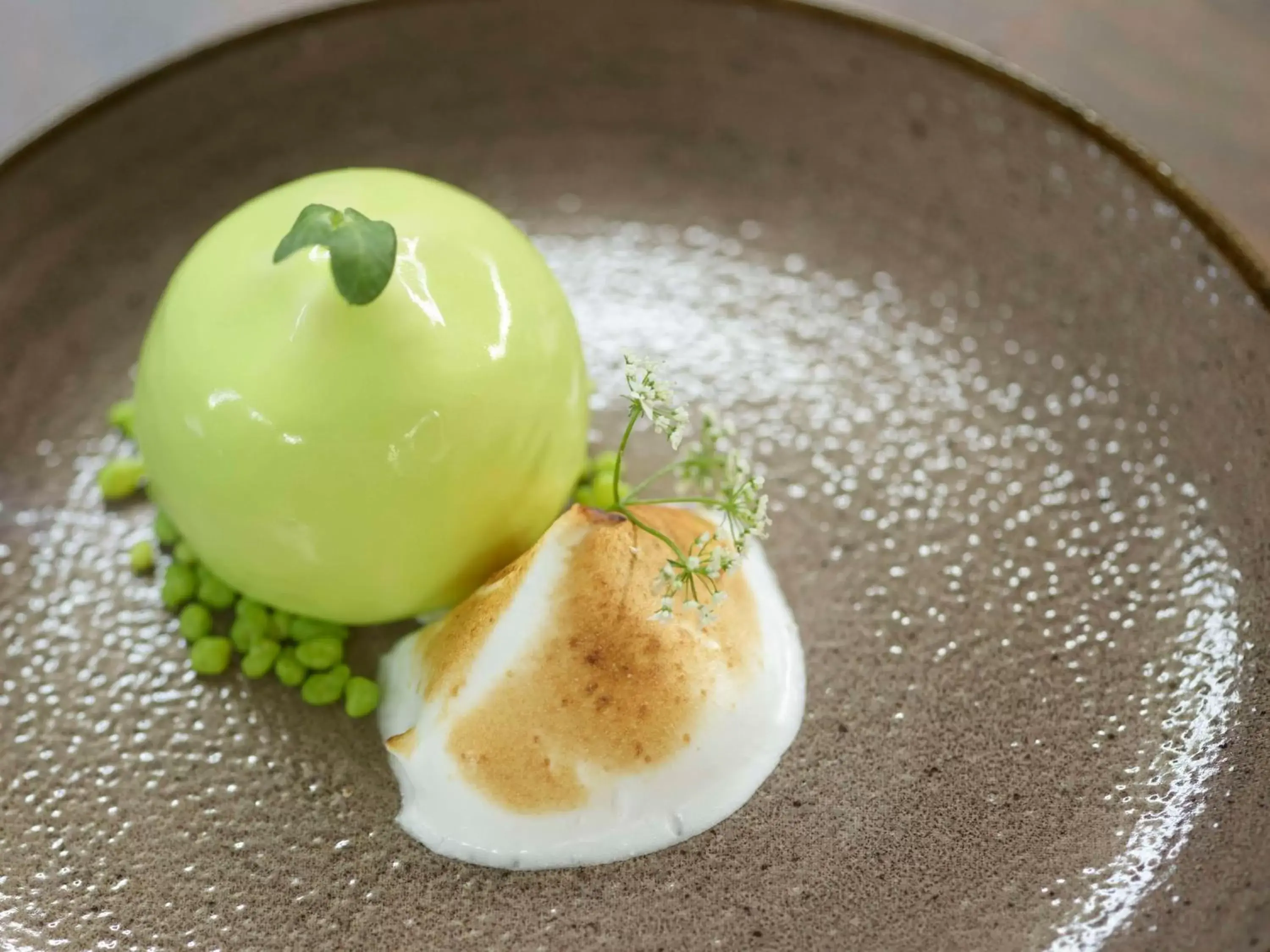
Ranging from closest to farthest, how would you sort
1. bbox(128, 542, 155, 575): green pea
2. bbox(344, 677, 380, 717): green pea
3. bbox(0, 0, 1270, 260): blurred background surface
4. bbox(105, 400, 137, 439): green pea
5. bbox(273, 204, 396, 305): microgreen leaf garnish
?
bbox(273, 204, 396, 305): microgreen leaf garnish < bbox(344, 677, 380, 717): green pea < bbox(128, 542, 155, 575): green pea < bbox(105, 400, 137, 439): green pea < bbox(0, 0, 1270, 260): blurred background surface

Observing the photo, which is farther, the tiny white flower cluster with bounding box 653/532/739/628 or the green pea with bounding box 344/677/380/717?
the green pea with bounding box 344/677/380/717

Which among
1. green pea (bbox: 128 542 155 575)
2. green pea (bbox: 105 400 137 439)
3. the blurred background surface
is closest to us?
green pea (bbox: 128 542 155 575)

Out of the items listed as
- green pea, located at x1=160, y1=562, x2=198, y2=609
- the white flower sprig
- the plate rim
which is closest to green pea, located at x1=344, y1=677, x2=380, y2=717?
green pea, located at x1=160, y1=562, x2=198, y2=609

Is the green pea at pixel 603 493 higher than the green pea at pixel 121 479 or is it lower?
higher

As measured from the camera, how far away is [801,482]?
1.48 metres

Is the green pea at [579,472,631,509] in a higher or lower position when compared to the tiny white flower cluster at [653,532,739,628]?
lower

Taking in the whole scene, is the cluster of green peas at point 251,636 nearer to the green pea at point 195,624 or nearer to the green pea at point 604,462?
the green pea at point 195,624

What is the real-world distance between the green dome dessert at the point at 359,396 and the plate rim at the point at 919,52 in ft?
1.44

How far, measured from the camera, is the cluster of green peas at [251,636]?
51.3 inches

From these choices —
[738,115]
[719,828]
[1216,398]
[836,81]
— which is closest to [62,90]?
[738,115]

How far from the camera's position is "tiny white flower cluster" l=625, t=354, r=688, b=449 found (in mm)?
1099

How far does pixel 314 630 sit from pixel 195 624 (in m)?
0.14

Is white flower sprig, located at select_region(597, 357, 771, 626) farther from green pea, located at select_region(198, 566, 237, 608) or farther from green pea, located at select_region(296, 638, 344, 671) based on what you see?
green pea, located at select_region(198, 566, 237, 608)

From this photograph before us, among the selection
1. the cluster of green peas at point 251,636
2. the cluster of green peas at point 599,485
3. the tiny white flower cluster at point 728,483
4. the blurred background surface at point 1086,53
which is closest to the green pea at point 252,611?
the cluster of green peas at point 251,636
